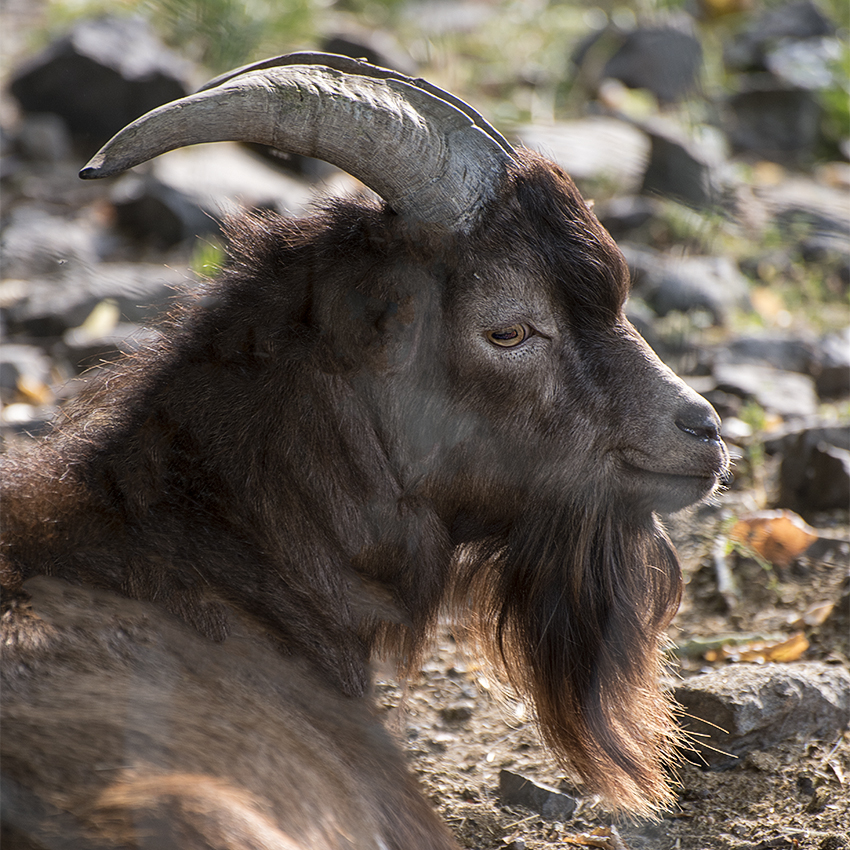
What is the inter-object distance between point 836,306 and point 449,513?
17.0 ft

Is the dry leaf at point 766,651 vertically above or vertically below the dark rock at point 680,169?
below

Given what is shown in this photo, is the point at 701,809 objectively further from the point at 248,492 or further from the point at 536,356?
the point at 248,492

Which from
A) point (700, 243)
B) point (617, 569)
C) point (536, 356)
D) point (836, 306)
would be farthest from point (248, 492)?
point (836, 306)

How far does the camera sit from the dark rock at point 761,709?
11.4 ft

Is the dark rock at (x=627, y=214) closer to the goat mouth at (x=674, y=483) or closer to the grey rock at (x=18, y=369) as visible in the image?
the grey rock at (x=18, y=369)

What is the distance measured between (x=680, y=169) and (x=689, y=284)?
97 cm

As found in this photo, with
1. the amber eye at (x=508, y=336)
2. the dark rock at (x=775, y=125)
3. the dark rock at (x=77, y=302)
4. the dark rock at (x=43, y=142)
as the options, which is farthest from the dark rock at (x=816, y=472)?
the dark rock at (x=43, y=142)

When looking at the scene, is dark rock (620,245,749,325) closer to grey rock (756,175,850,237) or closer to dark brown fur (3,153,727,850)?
grey rock (756,175,850,237)

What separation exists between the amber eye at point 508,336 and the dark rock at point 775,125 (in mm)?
7349

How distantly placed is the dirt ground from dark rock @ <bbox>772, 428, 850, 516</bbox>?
1.39ft

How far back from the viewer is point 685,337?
612 centimetres

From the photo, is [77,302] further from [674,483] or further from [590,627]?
[674,483]

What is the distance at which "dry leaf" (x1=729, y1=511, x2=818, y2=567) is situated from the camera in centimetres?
461

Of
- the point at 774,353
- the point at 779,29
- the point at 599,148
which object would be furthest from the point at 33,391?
the point at 779,29
